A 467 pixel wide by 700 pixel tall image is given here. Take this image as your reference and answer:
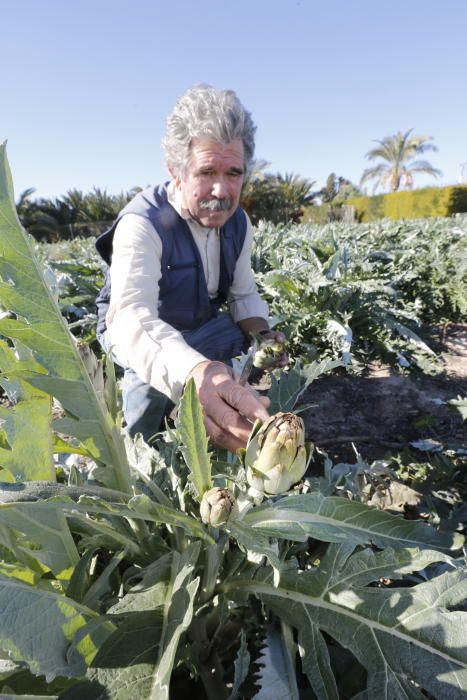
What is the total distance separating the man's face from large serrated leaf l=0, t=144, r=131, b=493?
101cm

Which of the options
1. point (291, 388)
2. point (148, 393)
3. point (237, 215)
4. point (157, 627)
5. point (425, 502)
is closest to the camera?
point (157, 627)

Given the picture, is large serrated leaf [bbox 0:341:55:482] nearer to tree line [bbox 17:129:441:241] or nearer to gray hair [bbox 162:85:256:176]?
gray hair [bbox 162:85:256:176]

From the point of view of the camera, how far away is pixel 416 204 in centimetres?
1755

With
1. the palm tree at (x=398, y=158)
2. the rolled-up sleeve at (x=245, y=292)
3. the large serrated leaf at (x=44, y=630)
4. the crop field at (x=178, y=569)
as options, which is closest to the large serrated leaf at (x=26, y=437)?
the crop field at (x=178, y=569)

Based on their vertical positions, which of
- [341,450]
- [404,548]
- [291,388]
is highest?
[291,388]

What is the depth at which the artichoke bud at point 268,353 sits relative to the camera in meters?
1.62

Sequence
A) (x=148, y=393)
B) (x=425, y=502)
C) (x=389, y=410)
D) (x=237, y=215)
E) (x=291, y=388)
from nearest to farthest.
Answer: (x=291, y=388) < (x=425, y=502) < (x=148, y=393) < (x=237, y=215) < (x=389, y=410)

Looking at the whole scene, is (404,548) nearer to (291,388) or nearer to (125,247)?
(291,388)

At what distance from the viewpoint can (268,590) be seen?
0.65 m

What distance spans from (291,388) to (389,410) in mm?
1550

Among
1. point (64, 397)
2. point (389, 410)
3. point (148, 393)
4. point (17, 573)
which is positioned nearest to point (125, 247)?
point (148, 393)

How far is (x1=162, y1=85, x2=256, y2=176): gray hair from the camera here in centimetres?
149

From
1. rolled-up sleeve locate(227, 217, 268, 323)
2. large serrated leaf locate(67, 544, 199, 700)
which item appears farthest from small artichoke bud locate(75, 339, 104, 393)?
rolled-up sleeve locate(227, 217, 268, 323)

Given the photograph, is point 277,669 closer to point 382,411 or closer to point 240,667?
point 240,667
